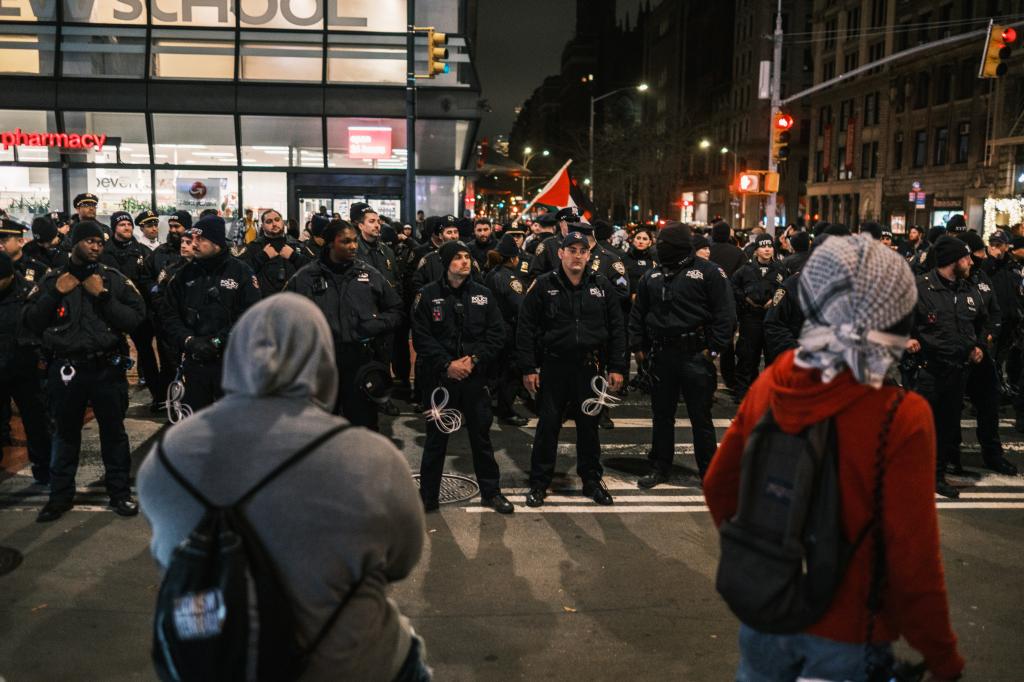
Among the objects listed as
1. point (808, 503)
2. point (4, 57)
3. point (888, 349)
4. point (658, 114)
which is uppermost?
point (658, 114)

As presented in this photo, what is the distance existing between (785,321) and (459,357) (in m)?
3.03

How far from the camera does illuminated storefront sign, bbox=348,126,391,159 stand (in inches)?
→ 976

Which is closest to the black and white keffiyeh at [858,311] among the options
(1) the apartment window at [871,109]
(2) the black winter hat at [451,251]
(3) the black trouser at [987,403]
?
(2) the black winter hat at [451,251]

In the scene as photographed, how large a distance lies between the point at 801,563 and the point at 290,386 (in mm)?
1459

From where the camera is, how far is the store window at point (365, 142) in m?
24.8

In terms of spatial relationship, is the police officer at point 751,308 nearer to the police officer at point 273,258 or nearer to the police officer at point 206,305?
the police officer at point 273,258

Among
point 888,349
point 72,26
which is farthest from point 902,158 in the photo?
point 888,349

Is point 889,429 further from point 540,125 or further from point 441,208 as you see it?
point 540,125

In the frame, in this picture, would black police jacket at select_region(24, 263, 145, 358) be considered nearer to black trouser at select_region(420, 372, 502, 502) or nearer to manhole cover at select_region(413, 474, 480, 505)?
black trouser at select_region(420, 372, 502, 502)

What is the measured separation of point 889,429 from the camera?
2404 millimetres

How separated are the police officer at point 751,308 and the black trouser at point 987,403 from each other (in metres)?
3.05

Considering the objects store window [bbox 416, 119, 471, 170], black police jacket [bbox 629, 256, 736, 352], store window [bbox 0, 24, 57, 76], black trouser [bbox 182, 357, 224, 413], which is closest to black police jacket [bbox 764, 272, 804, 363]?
black police jacket [bbox 629, 256, 736, 352]

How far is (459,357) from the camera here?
23.5ft

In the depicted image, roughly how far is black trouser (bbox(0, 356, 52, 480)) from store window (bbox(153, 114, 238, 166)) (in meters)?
18.5
